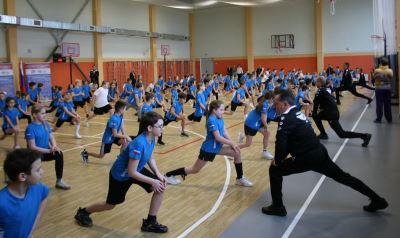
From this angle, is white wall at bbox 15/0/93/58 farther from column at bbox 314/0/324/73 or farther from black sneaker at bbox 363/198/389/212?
black sneaker at bbox 363/198/389/212

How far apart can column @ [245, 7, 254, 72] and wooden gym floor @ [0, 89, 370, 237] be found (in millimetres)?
25970

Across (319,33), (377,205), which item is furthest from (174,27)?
(377,205)

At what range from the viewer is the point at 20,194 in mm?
3055

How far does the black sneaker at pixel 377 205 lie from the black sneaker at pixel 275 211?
1158mm

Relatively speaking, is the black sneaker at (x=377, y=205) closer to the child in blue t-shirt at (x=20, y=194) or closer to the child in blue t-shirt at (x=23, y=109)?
the child in blue t-shirt at (x=20, y=194)

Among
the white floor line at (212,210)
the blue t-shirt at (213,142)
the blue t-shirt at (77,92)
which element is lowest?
the white floor line at (212,210)

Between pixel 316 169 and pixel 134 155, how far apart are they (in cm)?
241

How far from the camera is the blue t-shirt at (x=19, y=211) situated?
9.71 feet

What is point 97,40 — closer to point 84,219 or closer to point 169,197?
point 169,197

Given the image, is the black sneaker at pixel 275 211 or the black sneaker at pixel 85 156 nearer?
the black sneaker at pixel 275 211

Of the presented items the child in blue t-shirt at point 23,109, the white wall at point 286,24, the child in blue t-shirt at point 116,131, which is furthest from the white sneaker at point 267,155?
the white wall at point 286,24

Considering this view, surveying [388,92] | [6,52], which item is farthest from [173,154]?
[6,52]

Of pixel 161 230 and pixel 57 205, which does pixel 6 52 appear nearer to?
pixel 57 205

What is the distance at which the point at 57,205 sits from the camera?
614 cm
